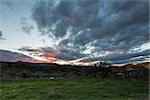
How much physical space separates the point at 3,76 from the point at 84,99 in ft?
182

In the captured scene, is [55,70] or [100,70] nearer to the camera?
[100,70]

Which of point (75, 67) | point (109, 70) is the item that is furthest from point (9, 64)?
point (109, 70)

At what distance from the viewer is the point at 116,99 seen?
27.9 m

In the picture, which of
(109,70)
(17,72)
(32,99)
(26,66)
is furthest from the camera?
(26,66)

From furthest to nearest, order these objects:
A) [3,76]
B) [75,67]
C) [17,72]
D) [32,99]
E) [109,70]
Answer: [75,67] < [109,70] < [17,72] < [3,76] < [32,99]

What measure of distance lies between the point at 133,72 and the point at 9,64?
45526mm

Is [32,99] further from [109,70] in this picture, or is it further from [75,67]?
[75,67]

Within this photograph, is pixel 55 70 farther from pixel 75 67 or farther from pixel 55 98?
pixel 55 98

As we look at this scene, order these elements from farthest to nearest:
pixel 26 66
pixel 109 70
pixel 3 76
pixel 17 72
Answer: pixel 26 66, pixel 109 70, pixel 17 72, pixel 3 76

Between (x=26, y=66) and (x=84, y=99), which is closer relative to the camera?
(x=84, y=99)

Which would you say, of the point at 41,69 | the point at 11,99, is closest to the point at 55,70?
the point at 41,69

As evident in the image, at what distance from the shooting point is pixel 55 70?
112m

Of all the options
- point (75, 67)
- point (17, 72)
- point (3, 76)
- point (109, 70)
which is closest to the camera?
point (3, 76)

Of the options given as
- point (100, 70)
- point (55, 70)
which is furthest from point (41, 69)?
point (100, 70)
